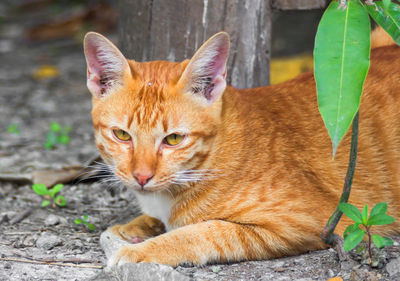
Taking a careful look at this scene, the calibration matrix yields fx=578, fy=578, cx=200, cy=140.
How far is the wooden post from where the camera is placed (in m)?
3.78

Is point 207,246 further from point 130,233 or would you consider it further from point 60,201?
point 60,201

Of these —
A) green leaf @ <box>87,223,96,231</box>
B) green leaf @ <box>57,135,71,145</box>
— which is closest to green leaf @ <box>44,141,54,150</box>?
green leaf @ <box>57,135,71,145</box>

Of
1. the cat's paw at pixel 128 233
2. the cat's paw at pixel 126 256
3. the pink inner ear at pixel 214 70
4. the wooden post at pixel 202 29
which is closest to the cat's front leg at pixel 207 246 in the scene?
the cat's paw at pixel 126 256

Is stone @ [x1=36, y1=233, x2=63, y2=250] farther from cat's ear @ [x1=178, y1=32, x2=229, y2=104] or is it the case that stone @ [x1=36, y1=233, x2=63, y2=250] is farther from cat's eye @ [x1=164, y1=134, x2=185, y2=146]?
cat's ear @ [x1=178, y1=32, x2=229, y2=104]

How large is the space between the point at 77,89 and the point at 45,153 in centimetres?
226

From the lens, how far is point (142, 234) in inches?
133

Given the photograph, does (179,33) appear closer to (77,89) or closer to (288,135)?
(288,135)

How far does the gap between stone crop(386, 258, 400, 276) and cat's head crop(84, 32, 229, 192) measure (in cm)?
101

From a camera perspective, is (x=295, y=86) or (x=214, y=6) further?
(x=214, y=6)

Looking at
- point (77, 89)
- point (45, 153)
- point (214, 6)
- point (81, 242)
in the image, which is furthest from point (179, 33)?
point (77, 89)

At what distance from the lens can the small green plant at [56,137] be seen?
204 inches

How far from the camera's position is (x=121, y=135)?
118 inches

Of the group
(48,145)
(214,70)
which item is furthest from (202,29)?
(48,145)

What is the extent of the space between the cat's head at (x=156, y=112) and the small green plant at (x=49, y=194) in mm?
763
